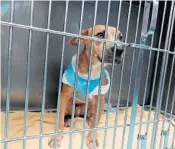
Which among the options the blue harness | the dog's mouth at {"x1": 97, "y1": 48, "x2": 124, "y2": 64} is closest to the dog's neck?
the blue harness

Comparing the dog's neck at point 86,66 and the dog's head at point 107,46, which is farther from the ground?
the dog's head at point 107,46

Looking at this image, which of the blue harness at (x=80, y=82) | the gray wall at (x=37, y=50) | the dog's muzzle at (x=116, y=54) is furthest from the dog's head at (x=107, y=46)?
the gray wall at (x=37, y=50)

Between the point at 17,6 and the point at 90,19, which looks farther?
the point at 90,19

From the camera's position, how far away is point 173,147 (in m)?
1.27

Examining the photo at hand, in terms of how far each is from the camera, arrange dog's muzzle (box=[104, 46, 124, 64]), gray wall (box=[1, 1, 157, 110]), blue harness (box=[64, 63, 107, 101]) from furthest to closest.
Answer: gray wall (box=[1, 1, 157, 110]) → blue harness (box=[64, 63, 107, 101]) → dog's muzzle (box=[104, 46, 124, 64])

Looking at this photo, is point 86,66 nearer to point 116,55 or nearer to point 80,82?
point 80,82

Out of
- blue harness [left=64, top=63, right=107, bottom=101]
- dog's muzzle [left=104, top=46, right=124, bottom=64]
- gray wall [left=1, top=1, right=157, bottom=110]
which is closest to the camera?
dog's muzzle [left=104, top=46, right=124, bottom=64]

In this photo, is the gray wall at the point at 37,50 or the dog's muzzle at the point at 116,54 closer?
the dog's muzzle at the point at 116,54

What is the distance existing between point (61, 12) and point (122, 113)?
0.73 m

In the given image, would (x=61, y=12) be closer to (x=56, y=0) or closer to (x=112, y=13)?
(x=56, y=0)

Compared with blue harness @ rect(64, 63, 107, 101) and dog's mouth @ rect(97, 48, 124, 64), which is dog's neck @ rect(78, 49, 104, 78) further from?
dog's mouth @ rect(97, 48, 124, 64)

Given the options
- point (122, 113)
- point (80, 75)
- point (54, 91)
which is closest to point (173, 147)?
point (122, 113)

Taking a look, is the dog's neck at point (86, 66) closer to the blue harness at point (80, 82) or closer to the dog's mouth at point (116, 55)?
the blue harness at point (80, 82)

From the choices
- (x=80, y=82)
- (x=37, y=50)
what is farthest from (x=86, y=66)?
(x=37, y=50)
